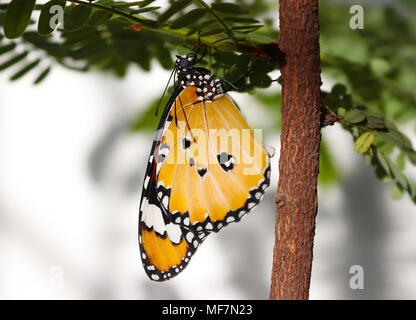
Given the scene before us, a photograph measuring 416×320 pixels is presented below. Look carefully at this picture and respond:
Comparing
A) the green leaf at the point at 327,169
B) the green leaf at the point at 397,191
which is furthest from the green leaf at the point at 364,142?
the green leaf at the point at 327,169

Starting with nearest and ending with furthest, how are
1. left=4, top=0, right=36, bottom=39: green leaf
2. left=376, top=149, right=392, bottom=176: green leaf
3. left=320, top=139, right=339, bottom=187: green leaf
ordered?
left=4, top=0, right=36, bottom=39: green leaf < left=376, top=149, right=392, bottom=176: green leaf < left=320, top=139, right=339, bottom=187: green leaf

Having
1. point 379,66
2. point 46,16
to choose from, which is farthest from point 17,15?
point 379,66

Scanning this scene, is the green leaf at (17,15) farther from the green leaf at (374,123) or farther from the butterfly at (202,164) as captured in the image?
the green leaf at (374,123)

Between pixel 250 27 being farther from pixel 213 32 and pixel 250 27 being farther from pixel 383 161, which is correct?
pixel 383 161

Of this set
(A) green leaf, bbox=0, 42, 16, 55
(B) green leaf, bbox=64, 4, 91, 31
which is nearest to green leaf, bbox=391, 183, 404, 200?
(B) green leaf, bbox=64, 4, 91, 31

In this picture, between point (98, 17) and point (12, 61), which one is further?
point (12, 61)

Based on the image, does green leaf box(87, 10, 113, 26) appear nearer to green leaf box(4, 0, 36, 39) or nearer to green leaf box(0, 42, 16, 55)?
green leaf box(4, 0, 36, 39)
